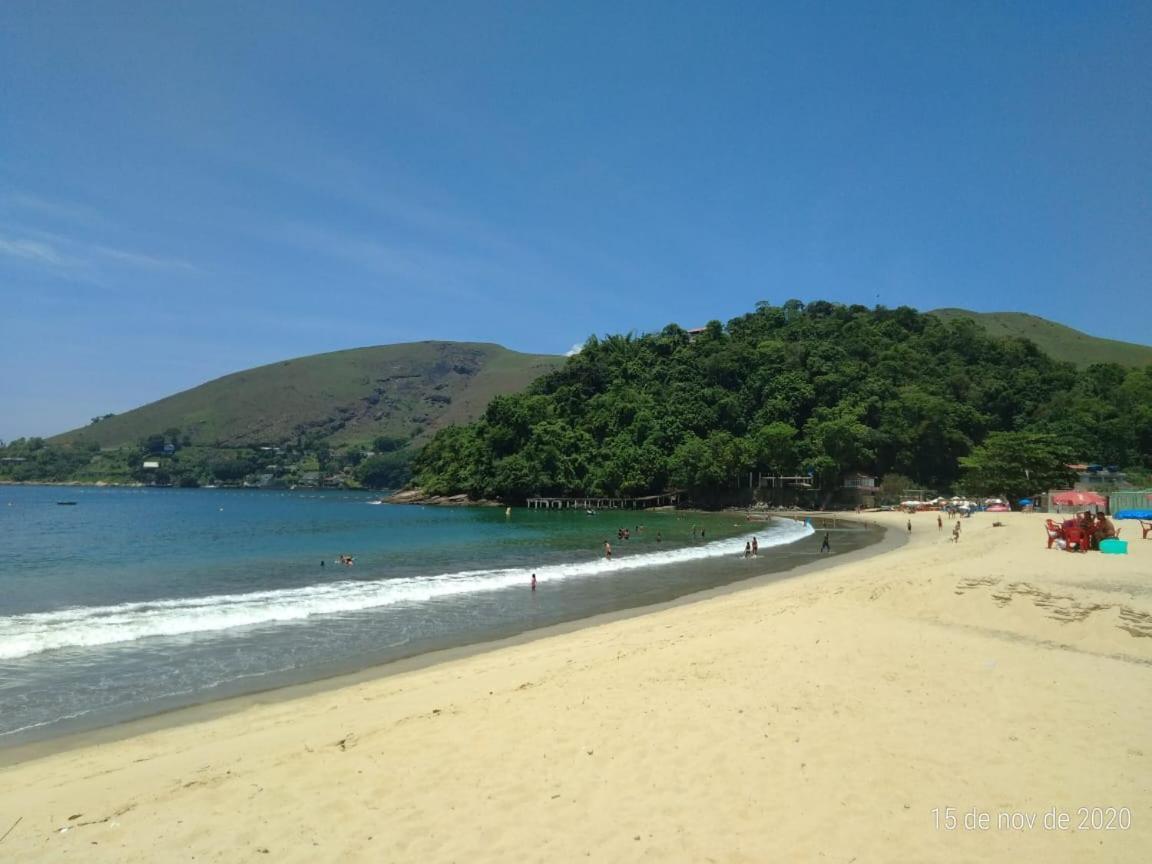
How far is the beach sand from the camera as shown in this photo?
5.60 metres

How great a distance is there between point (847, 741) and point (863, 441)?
259 feet

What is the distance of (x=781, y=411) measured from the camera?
297 ft

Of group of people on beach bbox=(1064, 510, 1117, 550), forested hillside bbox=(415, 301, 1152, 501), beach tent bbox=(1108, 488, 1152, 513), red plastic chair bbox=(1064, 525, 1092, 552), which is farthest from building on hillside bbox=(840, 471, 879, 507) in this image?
red plastic chair bbox=(1064, 525, 1092, 552)

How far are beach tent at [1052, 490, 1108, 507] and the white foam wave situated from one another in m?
41.7

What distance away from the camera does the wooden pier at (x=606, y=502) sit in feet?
312

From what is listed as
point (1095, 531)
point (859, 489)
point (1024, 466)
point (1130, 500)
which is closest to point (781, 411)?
point (859, 489)

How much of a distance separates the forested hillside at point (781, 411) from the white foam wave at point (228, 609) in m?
61.9

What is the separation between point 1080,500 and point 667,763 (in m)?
58.1

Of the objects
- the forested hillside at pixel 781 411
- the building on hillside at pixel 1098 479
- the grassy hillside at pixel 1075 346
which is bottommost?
the building on hillside at pixel 1098 479

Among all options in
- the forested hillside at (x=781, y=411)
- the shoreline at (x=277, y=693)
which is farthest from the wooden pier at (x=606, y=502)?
the shoreline at (x=277, y=693)

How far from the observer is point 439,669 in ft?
42.7

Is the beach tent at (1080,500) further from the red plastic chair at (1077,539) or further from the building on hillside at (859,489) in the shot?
the red plastic chair at (1077,539)

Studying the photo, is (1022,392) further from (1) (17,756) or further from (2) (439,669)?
(1) (17,756)

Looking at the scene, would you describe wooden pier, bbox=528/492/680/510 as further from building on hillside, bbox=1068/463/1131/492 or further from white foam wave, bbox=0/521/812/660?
white foam wave, bbox=0/521/812/660
